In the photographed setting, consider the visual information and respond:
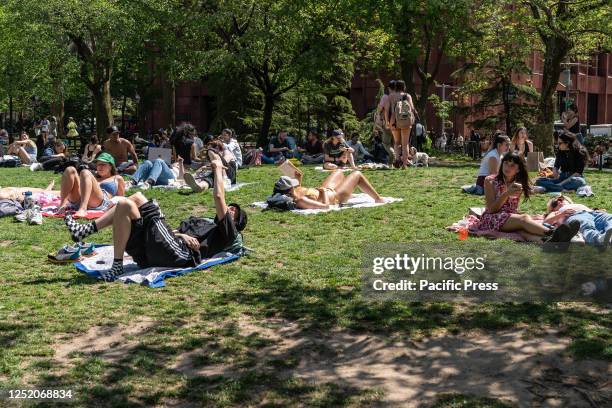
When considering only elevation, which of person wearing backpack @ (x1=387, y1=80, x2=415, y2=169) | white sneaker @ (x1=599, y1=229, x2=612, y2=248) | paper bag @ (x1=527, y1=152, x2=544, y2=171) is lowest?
white sneaker @ (x1=599, y1=229, x2=612, y2=248)

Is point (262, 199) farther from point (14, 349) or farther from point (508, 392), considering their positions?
point (508, 392)

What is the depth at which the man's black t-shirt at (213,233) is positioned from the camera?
860 cm

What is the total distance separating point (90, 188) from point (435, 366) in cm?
817

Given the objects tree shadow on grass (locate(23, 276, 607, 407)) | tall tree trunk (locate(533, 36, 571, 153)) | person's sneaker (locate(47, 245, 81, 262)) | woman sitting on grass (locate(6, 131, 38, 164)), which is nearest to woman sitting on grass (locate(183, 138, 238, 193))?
person's sneaker (locate(47, 245, 81, 262))

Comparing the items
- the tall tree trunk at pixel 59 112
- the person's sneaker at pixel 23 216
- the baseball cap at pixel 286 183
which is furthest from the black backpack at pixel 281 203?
the tall tree trunk at pixel 59 112

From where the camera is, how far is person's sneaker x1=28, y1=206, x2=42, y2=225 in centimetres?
1168

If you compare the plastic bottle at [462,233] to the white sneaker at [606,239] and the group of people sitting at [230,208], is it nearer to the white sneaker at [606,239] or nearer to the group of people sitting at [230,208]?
the group of people sitting at [230,208]

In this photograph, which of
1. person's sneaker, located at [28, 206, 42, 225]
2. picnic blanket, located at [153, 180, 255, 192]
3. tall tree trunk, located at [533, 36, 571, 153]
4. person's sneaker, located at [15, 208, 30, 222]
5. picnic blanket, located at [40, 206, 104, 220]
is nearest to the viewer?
person's sneaker, located at [28, 206, 42, 225]

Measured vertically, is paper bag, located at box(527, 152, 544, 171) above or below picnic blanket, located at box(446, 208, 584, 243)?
above

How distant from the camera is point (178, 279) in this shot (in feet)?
26.2

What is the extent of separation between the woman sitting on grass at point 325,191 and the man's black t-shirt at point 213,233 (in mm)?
3595

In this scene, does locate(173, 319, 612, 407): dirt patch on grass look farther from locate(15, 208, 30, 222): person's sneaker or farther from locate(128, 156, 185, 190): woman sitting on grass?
locate(128, 156, 185, 190): woman sitting on grass

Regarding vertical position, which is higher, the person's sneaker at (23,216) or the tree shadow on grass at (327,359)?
the person's sneaker at (23,216)

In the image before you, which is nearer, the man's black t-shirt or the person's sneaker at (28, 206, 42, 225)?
the man's black t-shirt
